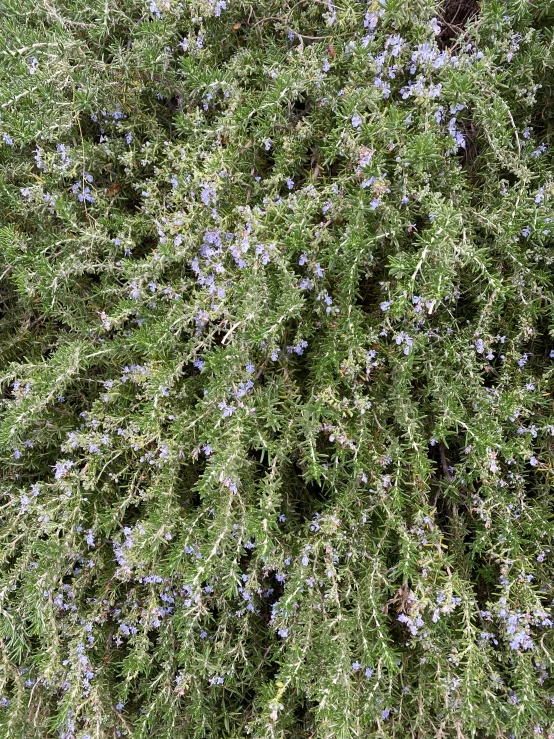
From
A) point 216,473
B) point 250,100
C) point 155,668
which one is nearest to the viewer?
point 216,473

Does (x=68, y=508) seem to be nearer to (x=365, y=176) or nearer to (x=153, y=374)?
(x=153, y=374)

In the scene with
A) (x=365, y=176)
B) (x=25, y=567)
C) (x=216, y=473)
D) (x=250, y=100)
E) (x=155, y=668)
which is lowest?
(x=155, y=668)

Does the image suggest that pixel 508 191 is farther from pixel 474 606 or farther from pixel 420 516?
pixel 474 606

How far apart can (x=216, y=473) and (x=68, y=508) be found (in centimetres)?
74

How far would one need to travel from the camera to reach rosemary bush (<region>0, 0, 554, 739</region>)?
1867 mm

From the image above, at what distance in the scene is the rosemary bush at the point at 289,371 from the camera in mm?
1867

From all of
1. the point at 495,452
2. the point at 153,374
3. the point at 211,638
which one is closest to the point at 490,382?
the point at 495,452

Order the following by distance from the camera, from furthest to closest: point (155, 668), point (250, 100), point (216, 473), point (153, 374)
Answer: point (155, 668) → point (250, 100) → point (153, 374) → point (216, 473)

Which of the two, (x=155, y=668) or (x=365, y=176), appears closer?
(x=365, y=176)

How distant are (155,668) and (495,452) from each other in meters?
1.77

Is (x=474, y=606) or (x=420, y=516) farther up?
→ (x=420, y=516)

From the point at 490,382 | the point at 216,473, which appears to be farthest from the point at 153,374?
the point at 490,382

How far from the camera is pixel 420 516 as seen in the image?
191 cm

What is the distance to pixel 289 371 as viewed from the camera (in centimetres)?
206
